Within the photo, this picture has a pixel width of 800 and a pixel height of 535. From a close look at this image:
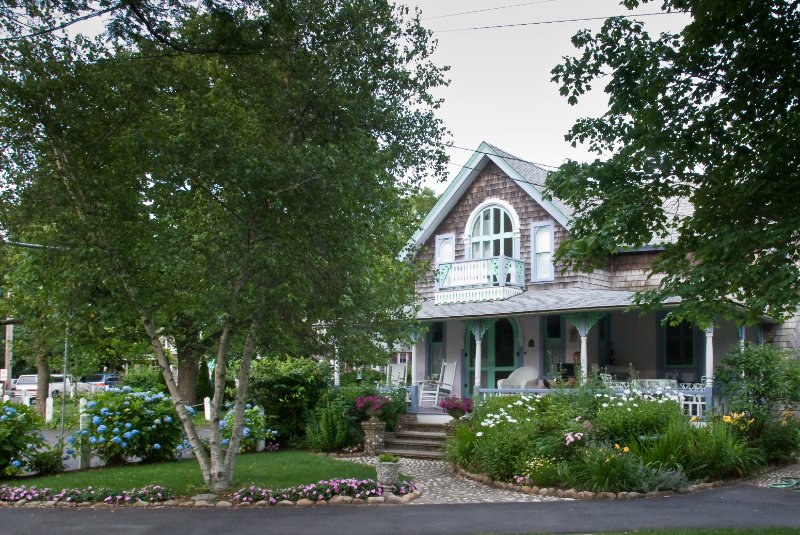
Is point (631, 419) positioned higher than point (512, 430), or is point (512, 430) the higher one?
point (631, 419)

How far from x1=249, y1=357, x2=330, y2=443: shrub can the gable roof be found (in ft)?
15.2

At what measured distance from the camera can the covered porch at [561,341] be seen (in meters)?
18.9

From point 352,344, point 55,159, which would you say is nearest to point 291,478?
point 352,344

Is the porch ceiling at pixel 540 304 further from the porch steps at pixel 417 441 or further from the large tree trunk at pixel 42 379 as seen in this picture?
the large tree trunk at pixel 42 379

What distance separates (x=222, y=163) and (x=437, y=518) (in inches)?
208

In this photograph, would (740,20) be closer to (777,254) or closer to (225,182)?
(777,254)

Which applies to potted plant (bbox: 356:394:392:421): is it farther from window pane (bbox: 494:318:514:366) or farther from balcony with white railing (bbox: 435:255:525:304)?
window pane (bbox: 494:318:514:366)

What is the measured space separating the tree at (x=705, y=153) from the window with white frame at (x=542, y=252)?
11.2 metres

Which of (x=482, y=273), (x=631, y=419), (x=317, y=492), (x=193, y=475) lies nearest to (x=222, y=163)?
(x=317, y=492)

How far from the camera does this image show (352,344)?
11930mm

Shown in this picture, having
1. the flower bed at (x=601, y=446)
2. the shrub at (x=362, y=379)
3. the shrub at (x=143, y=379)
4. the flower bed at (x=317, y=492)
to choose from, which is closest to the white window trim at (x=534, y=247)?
the shrub at (x=362, y=379)

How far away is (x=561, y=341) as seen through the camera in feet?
68.1

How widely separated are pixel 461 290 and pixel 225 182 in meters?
11.4

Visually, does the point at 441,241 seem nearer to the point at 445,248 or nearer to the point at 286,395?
the point at 445,248
